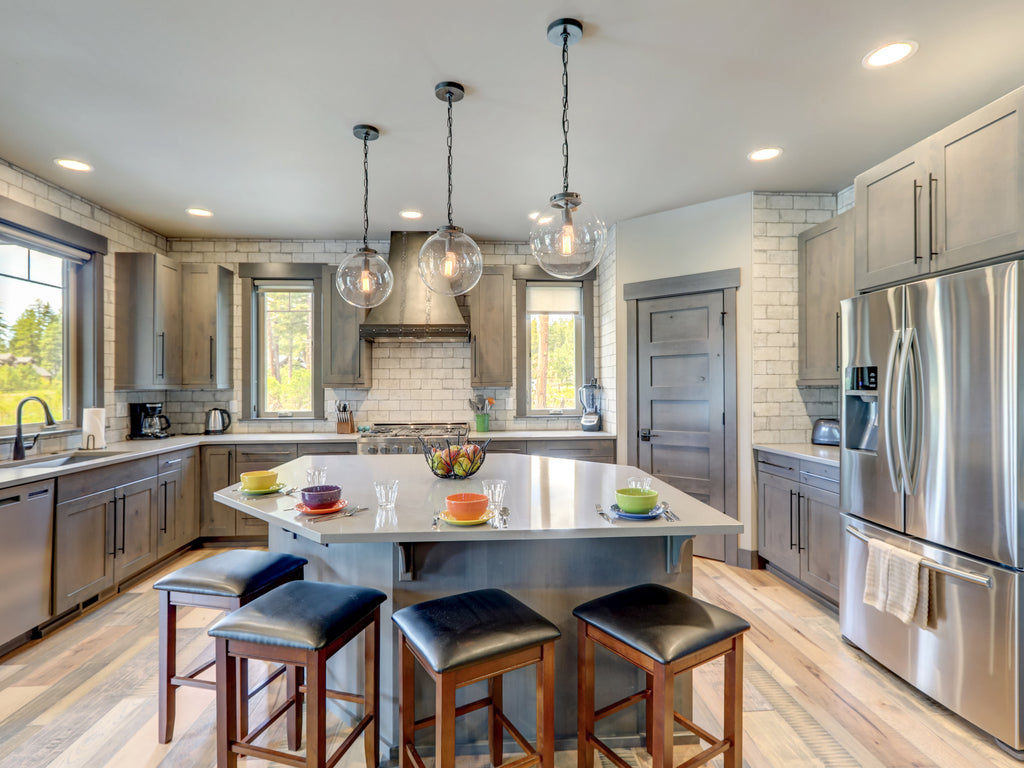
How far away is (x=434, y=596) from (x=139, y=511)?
283 cm

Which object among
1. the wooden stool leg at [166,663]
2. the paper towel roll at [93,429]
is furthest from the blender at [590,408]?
the paper towel roll at [93,429]

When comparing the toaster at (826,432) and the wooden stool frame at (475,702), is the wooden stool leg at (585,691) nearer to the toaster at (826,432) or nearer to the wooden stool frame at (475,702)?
the wooden stool frame at (475,702)

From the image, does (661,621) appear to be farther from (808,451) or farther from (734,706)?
(808,451)

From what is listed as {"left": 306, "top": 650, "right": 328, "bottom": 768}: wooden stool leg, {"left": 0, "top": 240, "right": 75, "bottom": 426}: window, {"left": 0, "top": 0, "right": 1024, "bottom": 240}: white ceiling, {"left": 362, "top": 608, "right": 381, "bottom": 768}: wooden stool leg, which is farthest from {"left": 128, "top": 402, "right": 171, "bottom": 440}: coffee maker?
{"left": 306, "top": 650, "right": 328, "bottom": 768}: wooden stool leg

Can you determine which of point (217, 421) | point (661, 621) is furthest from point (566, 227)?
point (217, 421)

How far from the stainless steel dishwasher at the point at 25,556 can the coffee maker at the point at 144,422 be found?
69.0 inches

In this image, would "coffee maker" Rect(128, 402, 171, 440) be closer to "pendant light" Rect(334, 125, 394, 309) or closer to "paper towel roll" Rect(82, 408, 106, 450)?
"paper towel roll" Rect(82, 408, 106, 450)

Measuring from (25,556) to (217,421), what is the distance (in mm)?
2206

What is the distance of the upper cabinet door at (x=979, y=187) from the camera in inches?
74.9

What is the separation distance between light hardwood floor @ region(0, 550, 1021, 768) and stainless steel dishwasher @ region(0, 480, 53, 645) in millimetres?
173

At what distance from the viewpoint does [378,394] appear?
510cm

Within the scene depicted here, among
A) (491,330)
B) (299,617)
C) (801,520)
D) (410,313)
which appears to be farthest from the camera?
(491,330)

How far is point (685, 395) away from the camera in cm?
415

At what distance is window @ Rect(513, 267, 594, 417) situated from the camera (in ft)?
17.0
